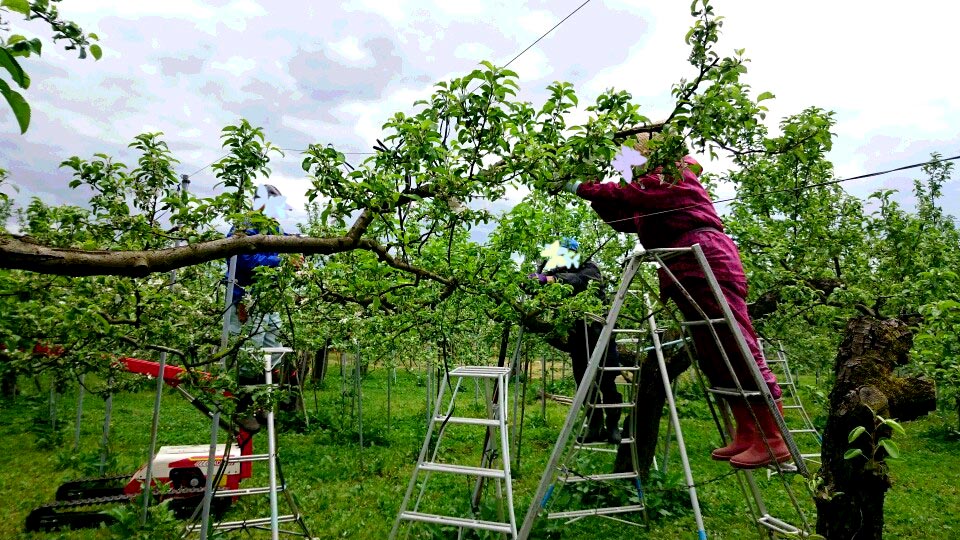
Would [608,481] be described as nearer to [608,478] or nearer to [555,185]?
[608,478]

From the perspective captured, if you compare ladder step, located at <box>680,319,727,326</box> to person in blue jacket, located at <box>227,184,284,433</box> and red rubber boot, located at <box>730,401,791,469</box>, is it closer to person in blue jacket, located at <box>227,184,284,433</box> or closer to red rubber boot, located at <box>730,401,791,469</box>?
red rubber boot, located at <box>730,401,791,469</box>

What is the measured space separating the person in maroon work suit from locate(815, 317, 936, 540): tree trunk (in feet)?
0.91

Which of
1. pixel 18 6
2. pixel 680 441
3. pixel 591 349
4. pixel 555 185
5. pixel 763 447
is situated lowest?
pixel 680 441

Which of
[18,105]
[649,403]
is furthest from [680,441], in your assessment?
[18,105]

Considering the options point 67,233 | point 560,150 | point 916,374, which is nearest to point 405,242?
point 560,150

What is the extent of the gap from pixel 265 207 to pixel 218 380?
1.02 metres

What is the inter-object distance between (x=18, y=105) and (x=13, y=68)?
7 cm

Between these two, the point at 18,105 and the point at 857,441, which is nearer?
the point at 18,105

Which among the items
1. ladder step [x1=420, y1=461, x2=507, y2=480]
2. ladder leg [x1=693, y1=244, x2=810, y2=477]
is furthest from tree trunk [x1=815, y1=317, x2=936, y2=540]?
ladder step [x1=420, y1=461, x2=507, y2=480]

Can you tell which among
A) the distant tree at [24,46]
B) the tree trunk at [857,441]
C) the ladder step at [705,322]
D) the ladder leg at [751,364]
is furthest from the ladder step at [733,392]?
the distant tree at [24,46]

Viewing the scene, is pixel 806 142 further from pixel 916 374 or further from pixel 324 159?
pixel 916 374

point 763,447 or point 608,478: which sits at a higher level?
point 763,447

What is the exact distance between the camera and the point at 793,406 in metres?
7.13

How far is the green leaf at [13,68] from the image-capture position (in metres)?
0.89
